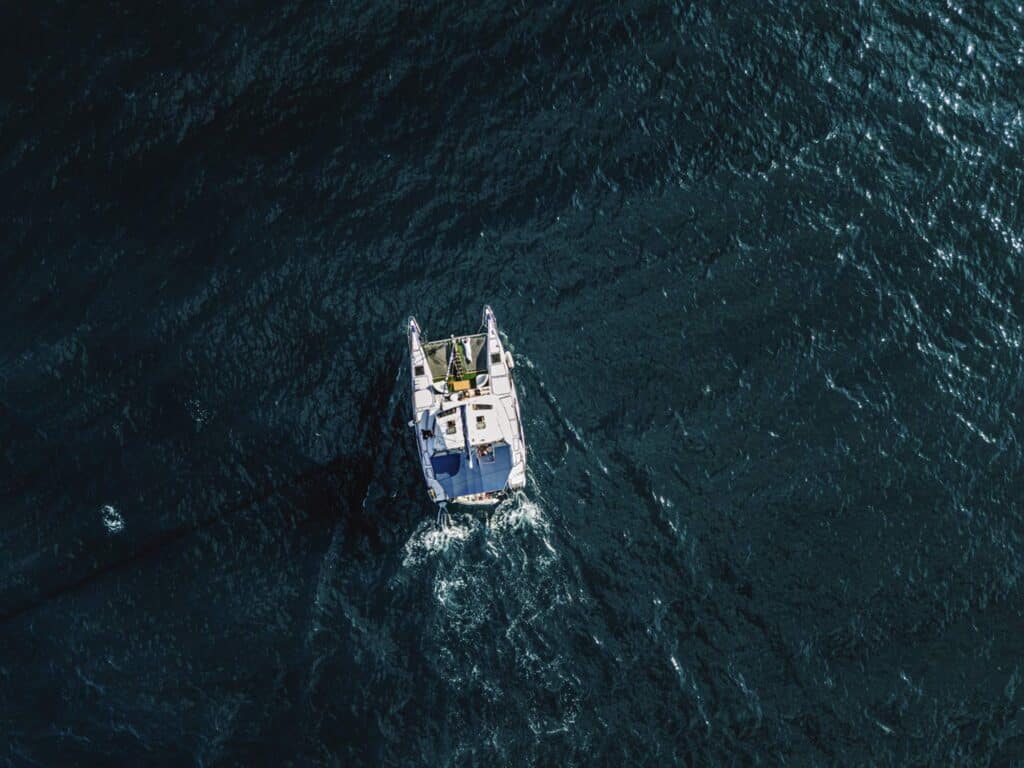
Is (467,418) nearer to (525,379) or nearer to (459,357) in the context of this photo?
(459,357)

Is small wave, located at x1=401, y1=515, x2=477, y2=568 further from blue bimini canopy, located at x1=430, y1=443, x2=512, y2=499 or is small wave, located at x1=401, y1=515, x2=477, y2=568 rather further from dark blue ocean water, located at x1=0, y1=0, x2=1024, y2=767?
blue bimini canopy, located at x1=430, y1=443, x2=512, y2=499

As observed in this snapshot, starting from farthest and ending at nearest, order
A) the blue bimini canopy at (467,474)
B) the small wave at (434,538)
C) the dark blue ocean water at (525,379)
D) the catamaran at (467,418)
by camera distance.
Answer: the small wave at (434,538) → the catamaran at (467,418) → the dark blue ocean water at (525,379) → the blue bimini canopy at (467,474)

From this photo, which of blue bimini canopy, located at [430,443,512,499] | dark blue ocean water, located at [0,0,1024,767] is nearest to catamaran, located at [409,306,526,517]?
blue bimini canopy, located at [430,443,512,499]

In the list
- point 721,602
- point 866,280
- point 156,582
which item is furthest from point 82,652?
point 866,280

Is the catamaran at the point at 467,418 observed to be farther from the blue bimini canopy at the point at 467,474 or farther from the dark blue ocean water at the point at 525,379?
the dark blue ocean water at the point at 525,379

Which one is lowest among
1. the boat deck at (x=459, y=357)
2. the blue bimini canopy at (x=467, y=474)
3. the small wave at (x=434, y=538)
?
the small wave at (x=434, y=538)

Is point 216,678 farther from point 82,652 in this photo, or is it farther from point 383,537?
point 383,537

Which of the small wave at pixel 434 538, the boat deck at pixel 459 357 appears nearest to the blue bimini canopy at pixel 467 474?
the small wave at pixel 434 538

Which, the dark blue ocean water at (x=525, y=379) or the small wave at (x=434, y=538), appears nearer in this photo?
the dark blue ocean water at (x=525, y=379)

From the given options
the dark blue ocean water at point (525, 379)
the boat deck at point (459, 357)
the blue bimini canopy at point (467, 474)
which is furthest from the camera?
the boat deck at point (459, 357)
